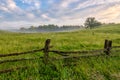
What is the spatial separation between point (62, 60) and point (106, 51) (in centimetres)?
325

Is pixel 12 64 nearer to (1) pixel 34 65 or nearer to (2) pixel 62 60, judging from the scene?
(1) pixel 34 65

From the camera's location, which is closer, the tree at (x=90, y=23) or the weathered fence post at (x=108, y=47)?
the weathered fence post at (x=108, y=47)

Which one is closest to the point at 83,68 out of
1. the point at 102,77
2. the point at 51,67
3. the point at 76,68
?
the point at 76,68

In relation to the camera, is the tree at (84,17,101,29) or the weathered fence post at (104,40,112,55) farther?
the tree at (84,17,101,29)

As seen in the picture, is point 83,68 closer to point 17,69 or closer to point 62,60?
point 62,60

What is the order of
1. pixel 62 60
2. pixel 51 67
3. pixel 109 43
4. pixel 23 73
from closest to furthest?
pixel 23 73 < pixel 51 67 < pixel 62 60 < pixel 109 43

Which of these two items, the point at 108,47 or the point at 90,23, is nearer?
the point at 108,47

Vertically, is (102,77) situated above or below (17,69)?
below

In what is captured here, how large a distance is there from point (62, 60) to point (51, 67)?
3.12 ft

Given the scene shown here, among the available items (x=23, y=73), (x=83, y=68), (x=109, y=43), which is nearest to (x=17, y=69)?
(x=23, y=73)

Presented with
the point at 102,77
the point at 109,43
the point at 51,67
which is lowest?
the point at 102,77

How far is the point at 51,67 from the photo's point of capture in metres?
9.39

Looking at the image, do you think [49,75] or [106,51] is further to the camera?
[106,51]

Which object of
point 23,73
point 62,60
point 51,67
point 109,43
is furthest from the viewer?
point 109,43
